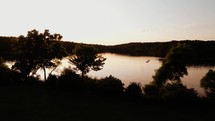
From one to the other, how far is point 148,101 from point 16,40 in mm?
32709

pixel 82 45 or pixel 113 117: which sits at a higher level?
pixel 82 45

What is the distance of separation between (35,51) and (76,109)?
24091 mm

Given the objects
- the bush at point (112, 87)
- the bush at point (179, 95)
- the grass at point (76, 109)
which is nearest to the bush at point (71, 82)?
the grass at point (76, 109)

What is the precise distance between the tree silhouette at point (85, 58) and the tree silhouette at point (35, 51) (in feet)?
13.2

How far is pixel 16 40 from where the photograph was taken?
60.8m

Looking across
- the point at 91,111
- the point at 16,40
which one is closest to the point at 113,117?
the point at 91,111

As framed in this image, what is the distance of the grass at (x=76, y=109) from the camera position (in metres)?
35.6

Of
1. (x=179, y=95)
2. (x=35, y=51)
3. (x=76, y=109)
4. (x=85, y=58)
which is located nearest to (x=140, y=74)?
(x=85, y=58)

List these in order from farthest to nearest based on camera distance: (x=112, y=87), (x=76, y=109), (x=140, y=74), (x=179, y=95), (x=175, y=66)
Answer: (x=140, y=74) → (x=175, y=66) → (x=112, y=87) → (x=179, y=95) → (x=76, y=109)

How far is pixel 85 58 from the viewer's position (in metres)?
60.8

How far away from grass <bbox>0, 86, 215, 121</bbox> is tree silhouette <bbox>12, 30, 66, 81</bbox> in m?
9.98

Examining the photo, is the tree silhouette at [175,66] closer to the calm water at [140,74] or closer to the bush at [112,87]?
the calm water at [140,74]

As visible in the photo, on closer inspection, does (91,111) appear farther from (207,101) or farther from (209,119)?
(207,101)

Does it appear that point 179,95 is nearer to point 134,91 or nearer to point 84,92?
point 134,91
